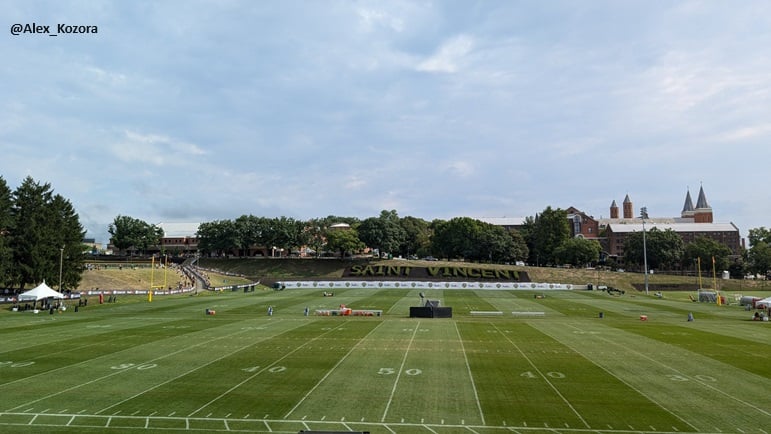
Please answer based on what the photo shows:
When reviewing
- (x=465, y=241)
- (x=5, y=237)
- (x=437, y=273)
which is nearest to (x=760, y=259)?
(x=465, y=241)

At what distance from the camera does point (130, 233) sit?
14762 centimetres

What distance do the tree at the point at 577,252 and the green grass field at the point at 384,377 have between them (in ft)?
353

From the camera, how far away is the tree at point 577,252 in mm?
144875

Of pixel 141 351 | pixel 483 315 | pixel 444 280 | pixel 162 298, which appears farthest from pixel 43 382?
pixel 444 280

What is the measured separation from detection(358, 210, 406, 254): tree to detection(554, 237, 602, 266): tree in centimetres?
4887

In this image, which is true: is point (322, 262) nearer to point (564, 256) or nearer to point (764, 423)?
point (564, 256)

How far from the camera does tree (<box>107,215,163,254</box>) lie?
147m

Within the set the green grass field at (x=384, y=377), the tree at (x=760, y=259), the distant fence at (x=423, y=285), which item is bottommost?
the distant fence at (x=423, y=285)

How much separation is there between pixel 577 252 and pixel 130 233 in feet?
440

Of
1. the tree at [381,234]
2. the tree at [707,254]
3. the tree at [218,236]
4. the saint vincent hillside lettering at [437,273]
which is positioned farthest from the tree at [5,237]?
the tree at [707,254]

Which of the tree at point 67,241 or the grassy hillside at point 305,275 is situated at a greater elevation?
the tree at point 67,241

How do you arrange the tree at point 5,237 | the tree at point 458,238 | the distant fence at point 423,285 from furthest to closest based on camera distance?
the tree at point 458,238 → the distant fence at point 423,285 → the tree at point 5,237

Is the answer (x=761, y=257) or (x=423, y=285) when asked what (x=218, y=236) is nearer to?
(x=423, y=285)

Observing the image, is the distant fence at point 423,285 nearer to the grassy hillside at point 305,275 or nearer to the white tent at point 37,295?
the grassy hillside at point 305,275
